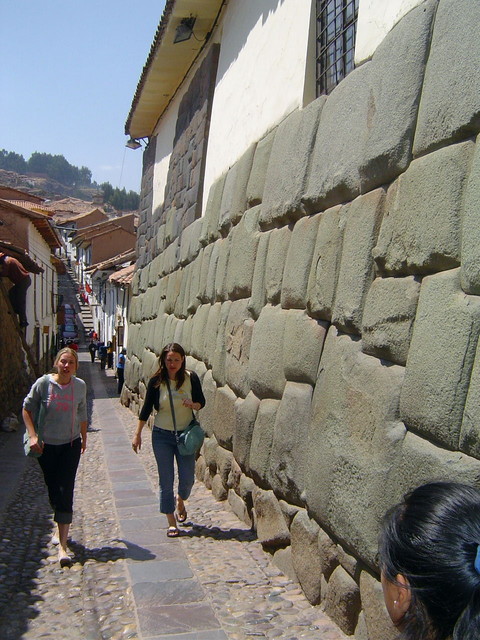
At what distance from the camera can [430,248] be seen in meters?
2.97

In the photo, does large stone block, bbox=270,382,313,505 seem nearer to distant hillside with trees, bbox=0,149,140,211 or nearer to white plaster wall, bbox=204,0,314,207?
white plaster wall, bbox=204,0,314,207

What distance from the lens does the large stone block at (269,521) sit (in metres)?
4.55

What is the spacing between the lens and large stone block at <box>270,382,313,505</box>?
4297mm

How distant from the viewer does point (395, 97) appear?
3475 mm

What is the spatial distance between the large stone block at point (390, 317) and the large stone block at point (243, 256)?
8.00ft

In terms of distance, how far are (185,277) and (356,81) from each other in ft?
17.0

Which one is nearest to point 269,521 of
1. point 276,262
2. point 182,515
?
point 182,515

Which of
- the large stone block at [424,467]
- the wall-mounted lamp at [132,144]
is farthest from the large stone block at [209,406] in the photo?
the wall-mounted lamp at [132,144]

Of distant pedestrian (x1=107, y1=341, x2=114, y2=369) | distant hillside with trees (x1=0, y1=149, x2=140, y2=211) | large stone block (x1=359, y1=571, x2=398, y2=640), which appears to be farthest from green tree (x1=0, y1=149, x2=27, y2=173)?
large stone block (x1=359, y1=571, x2=398, y2=640)

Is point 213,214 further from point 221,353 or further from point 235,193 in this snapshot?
point 221,353

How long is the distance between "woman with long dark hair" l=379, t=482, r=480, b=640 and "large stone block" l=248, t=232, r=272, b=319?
4110mm

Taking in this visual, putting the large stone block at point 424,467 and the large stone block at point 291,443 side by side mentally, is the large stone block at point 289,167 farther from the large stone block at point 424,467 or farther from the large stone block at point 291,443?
the large stone block at point 424,467

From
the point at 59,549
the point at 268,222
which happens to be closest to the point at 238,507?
the point at 59,549

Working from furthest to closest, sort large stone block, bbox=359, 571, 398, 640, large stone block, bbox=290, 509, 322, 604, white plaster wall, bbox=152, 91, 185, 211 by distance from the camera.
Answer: white plaster wall, bbox=152, 91, 185, 211 < large stone block, bbox=290, 509, 322, 604 < large stone block, bbox=359, 571, 398, 640
